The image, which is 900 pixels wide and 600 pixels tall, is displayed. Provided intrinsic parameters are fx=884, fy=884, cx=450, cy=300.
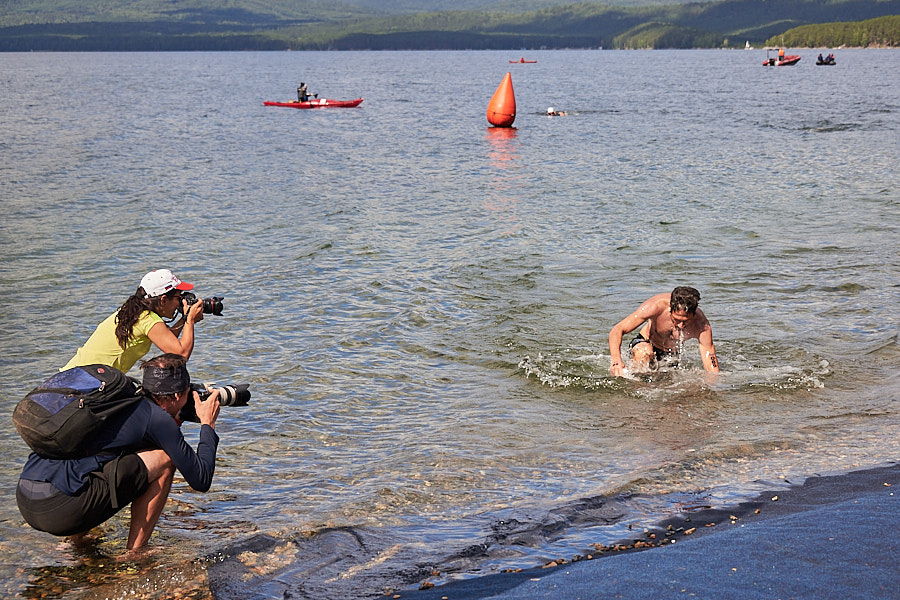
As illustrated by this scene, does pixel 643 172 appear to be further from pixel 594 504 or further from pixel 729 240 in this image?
pixel 594 504

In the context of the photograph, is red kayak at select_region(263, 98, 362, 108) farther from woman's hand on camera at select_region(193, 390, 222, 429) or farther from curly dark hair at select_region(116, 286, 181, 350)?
woman's hand on camera at select_region(193, 390, 222, 429)

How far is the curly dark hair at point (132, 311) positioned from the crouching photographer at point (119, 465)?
1.14 m

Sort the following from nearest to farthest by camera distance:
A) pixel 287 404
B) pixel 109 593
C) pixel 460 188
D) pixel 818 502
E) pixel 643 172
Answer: pixel 109 593 < pixel 818 502 < pixel 287 404 < pixel 460 188 < pixel 643 172

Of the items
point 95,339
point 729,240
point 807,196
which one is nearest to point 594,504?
point 95,339

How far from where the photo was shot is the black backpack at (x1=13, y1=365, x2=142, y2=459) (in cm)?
477

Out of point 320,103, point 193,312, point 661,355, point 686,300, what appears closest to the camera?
point 193,312

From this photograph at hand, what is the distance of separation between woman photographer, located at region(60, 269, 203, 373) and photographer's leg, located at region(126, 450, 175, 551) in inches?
48.6

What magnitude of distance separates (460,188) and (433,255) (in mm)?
8579

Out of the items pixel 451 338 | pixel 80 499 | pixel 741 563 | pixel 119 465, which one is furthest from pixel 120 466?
pixel 451 338

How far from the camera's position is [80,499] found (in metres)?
5.05

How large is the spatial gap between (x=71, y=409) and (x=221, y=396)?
1.08 meters

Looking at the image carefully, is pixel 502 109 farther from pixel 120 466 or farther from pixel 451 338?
pixel 120 466

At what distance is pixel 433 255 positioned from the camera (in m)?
16.3

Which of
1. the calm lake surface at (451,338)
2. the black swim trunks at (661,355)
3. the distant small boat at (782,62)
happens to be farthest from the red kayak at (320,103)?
the distant small boat at (782,62)
